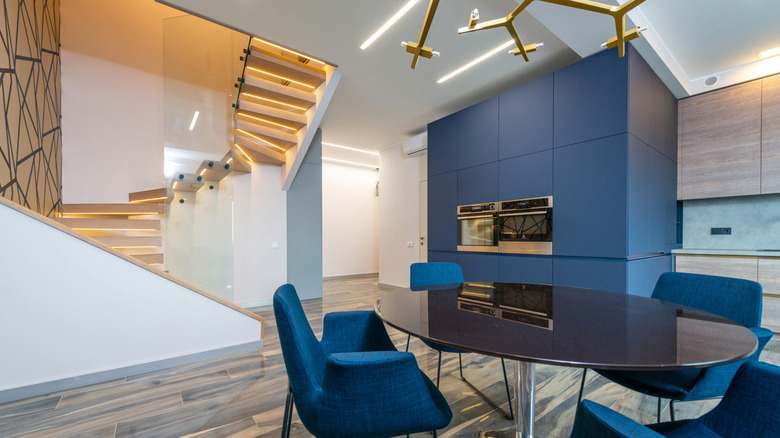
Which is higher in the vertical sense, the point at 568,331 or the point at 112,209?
the point at 112,209

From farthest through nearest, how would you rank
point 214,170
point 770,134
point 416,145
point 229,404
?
1. point 416,145
2. point 214,170
3. point 770,134
4. point 229,404

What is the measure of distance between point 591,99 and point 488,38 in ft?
3.83

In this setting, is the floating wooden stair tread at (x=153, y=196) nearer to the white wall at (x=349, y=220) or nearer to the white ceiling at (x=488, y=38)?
the white ceiling at (x=488, y=38)

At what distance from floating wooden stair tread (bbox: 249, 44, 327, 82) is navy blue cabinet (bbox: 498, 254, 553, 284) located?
10.3 feet

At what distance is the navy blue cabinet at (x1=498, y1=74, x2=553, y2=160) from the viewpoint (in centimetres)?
333

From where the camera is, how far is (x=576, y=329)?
1.02 metres

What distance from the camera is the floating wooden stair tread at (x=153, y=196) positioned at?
363 cm

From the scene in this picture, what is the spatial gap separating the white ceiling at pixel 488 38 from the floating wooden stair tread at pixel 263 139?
1062 mm

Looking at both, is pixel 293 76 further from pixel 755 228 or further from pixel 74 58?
pixel 755 228

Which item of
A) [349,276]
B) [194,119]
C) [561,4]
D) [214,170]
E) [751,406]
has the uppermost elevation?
[194,119]

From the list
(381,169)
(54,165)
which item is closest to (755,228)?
(381,169)

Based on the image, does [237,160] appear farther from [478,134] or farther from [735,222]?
[735,222]

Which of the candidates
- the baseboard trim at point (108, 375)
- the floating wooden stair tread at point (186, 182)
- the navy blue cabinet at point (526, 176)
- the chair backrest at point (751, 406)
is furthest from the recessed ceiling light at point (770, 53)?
the floating wooden stair tread at point (186, 182)

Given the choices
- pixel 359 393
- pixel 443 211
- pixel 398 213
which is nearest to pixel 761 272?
pixel 443 211
